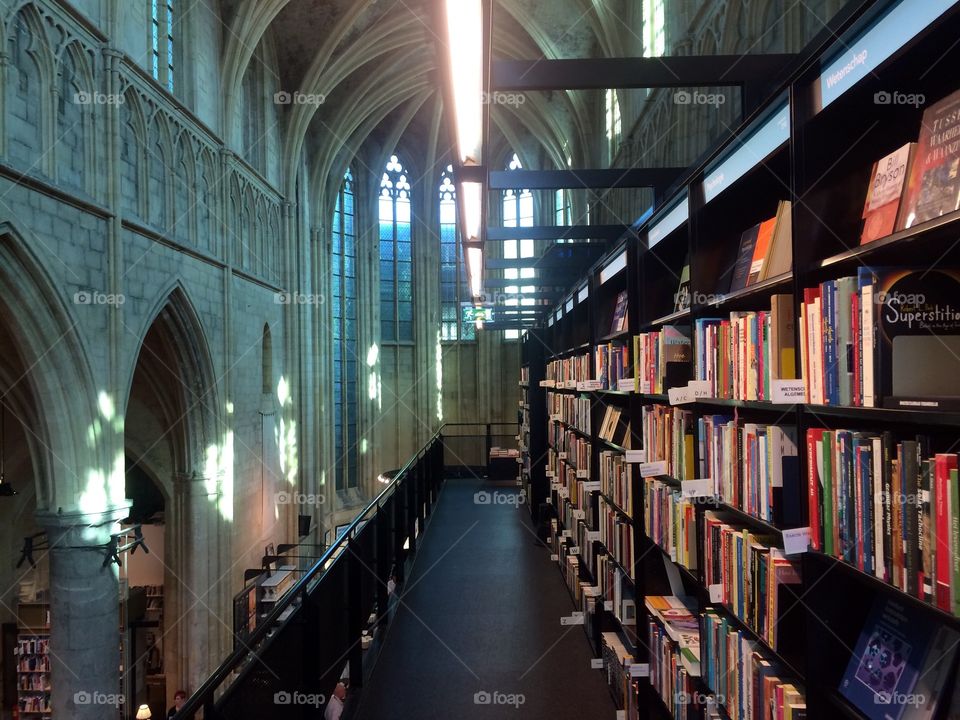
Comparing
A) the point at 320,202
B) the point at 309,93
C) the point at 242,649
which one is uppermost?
the point at 309,93

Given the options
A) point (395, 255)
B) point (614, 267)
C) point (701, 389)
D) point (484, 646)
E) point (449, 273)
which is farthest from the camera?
point (449, 273)

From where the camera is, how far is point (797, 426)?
1.78 m

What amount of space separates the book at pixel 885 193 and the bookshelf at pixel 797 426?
7cm

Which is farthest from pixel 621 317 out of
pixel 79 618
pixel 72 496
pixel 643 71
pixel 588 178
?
pixel 79 618

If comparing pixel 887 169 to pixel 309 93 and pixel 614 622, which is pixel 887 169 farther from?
pixel 309 93

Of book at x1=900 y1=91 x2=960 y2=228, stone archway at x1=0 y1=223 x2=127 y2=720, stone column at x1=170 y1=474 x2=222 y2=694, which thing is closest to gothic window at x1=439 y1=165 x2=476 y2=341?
stone column at x1=170 y1=474 x2=222 y2=694

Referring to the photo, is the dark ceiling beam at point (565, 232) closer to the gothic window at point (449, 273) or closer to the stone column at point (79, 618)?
the stone column at point (79, 618)

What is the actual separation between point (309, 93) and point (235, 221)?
375cm

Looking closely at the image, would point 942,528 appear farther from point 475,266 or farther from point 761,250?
point 475,266

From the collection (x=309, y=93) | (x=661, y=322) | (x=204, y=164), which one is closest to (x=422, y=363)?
(x=309, y=93)

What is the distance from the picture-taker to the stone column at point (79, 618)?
568cm

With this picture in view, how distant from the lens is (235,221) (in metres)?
9.98

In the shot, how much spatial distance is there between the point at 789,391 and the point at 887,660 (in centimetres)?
65

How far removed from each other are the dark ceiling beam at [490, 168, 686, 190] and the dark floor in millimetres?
3173
